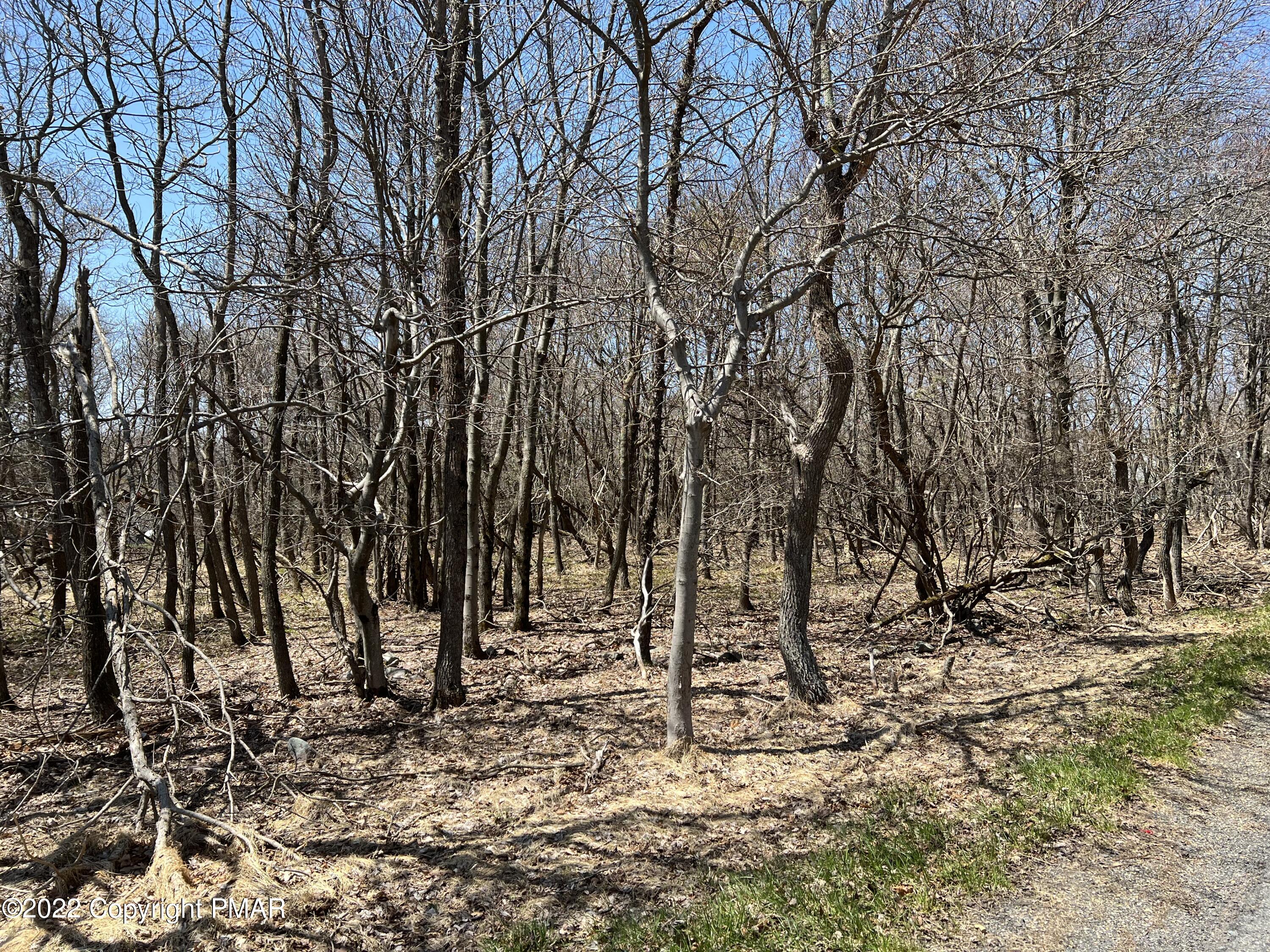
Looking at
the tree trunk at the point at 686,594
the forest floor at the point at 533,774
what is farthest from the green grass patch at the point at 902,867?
the tree trunk at the point at 686,594

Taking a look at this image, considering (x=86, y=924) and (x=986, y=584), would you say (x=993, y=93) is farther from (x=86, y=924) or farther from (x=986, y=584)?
(x=86, y=924)

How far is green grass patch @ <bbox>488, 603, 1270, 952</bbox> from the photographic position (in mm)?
3676

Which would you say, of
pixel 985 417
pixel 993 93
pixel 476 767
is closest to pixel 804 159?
pixel 993 93

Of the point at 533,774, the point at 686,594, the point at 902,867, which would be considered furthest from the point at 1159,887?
the point at 533,774

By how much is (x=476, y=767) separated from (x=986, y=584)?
6.76m

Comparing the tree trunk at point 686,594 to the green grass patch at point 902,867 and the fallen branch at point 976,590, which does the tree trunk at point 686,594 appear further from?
the fallen branch at point 976,590

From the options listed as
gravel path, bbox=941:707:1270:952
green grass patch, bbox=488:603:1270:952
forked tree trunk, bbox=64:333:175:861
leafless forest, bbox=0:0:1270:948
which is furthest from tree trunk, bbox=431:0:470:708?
gravel path, bbox=941:707:1270:952

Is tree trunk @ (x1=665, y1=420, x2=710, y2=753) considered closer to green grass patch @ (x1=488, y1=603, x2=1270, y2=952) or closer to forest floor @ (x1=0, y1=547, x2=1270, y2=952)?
forest floor @ (x1=0, y1=547, x2=1270, y2=952)

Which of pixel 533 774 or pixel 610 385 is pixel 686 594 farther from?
pixel 610 385

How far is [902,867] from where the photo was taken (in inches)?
163

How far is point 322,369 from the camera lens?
13.9 m

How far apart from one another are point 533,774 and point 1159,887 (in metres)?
4.26

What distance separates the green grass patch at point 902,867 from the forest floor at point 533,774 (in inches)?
3.7

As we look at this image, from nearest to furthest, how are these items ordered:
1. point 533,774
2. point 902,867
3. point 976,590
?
1. point 902,867
2. point 533,774
3. point 976,590
